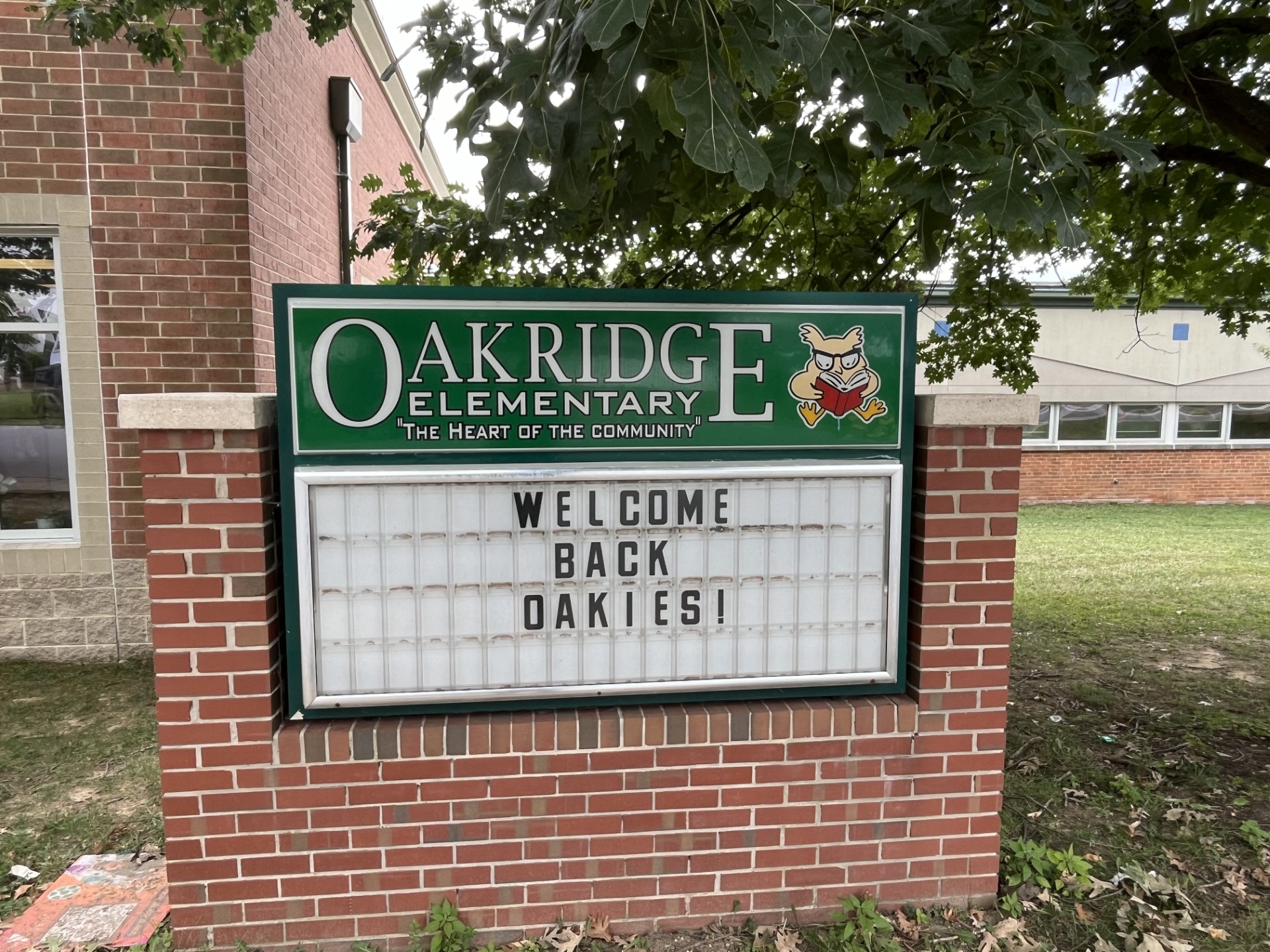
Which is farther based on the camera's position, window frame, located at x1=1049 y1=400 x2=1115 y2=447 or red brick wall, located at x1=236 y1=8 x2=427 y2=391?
window frame, located at x1=1049 y1=400 x2=1115 y2=447

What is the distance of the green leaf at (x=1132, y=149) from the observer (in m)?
2.40

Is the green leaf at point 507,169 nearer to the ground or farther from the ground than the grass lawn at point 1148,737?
farther from the ground

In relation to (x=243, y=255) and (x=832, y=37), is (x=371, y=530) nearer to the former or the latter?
(x=832, y=37)

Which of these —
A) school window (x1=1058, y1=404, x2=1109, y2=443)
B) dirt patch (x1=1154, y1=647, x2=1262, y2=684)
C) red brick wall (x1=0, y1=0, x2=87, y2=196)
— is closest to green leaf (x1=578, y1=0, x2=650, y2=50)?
red brick wall (x1=0, y1=0, x2=87, y2=196)

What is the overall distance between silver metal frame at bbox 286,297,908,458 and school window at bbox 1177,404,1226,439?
17527 mm

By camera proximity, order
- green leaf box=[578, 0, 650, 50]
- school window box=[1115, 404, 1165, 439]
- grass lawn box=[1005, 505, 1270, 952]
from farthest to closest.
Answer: school window box=[1115, 404, 1165, 439] < grass lawn box=[1005, 505, 1270, 952] < green leaf box=[578, 0, 650, 50]

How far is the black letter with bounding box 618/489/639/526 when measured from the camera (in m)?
2.65

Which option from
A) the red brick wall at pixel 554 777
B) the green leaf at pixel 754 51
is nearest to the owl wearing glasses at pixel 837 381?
the red brick wall at pixel 554 777

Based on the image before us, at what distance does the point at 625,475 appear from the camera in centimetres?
261

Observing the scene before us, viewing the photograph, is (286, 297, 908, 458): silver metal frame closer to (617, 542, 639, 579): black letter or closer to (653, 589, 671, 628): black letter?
(617, 542, 639, 579): black letter

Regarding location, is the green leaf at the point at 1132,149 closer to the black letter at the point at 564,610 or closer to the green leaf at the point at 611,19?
the green leaf at the point at 611,19

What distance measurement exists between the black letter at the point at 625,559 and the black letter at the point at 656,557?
0.14 feet

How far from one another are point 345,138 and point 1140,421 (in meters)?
16.3

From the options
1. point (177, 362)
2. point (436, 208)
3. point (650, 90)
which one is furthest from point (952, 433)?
point (177, 362)
